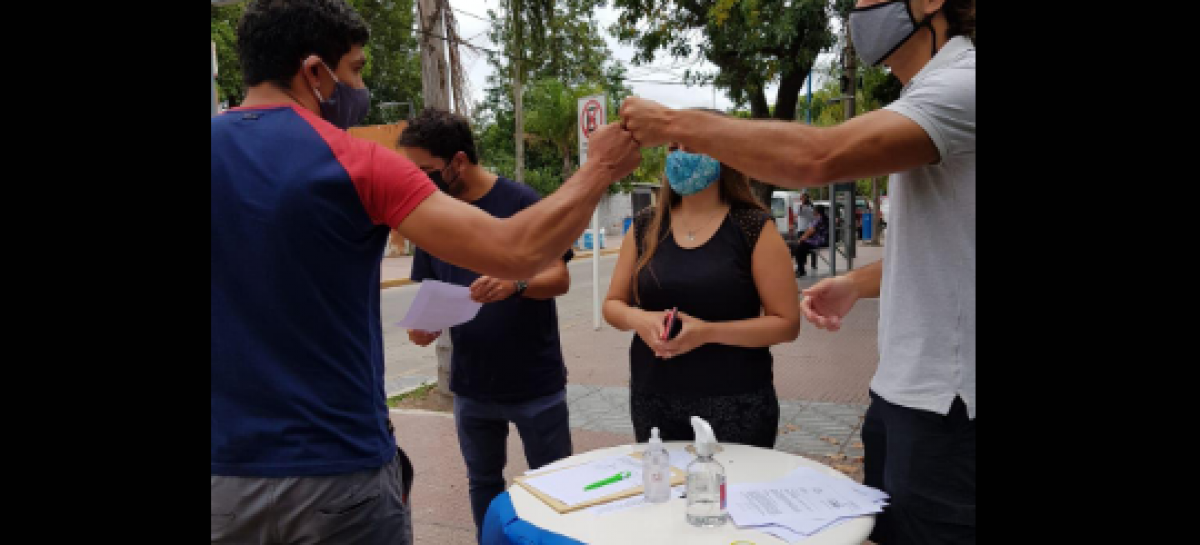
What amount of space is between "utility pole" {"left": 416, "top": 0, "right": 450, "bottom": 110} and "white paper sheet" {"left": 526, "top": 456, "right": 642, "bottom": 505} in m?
5.33

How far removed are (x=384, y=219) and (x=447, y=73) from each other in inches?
234

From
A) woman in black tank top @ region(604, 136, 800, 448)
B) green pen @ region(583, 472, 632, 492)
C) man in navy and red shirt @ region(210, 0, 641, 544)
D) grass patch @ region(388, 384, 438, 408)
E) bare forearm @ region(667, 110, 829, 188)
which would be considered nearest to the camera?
man in navy and red shirt @ region(210, 0, 641, 544)

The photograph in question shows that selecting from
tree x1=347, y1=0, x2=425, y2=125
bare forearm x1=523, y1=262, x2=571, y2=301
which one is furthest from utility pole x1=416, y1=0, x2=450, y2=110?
tree x1=347, y1=0, x2=425, y2=125

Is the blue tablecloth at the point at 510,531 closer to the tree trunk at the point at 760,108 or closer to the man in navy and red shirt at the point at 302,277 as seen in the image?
the man in navy and red shirt at the point at 302,277

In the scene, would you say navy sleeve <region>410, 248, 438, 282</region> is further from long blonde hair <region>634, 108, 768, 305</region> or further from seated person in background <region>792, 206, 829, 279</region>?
seated person in background <region>792, 206, 829, 279</region>

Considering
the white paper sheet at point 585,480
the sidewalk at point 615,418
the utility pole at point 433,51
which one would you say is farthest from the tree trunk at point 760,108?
the white paper sheet at point 585,480

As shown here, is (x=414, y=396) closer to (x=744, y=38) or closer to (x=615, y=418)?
(x=615, y=418)

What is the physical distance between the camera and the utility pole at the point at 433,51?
6.84 meters

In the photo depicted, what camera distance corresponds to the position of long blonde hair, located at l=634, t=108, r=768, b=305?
271 cm

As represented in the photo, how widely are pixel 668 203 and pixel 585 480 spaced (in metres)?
1.16

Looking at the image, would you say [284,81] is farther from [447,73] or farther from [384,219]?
[447,73]

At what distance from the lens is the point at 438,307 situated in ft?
8.40
